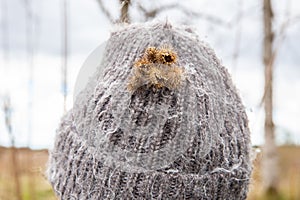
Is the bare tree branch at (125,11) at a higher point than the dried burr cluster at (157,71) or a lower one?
higher

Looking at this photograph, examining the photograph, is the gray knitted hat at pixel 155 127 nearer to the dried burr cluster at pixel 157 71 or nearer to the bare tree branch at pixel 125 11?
the dried burr cluster at pixel 157 71

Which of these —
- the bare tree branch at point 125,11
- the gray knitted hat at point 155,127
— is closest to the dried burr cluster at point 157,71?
the gray knitted hat at point 155,127

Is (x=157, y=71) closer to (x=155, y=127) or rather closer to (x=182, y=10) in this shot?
(x=155, y=127)

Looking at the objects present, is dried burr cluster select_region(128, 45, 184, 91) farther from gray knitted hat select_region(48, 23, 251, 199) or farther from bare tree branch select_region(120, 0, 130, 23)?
bare tree branch select_region(120, 0, 130, 23)

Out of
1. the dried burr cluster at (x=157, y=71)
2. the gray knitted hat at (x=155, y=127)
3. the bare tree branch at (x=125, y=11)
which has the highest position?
the bare tree branch at (x=125, y=11)

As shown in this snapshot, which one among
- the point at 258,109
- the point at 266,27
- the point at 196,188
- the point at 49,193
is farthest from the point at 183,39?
the point at 266,27

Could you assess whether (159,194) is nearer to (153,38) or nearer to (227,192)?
(227,192)

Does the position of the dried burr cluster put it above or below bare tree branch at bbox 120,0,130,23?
below

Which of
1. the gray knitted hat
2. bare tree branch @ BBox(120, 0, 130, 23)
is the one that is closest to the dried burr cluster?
the gray knitted hat

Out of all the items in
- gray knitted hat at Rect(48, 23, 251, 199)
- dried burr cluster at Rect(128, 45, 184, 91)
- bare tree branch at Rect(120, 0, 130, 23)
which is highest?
bare tree branch at Rect(120, 0, 130, 23)
